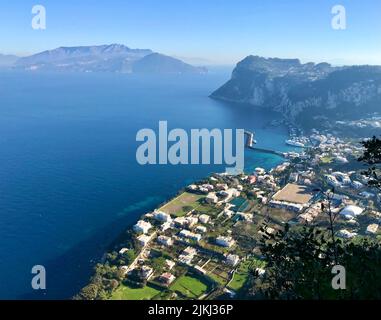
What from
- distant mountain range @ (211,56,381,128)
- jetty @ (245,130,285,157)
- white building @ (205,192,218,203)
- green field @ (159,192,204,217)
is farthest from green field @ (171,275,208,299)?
distant mountain range @ (211,56,381,128)

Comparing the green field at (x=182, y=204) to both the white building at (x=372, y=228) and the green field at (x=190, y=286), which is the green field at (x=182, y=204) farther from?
the white building at (x=372, y=228)

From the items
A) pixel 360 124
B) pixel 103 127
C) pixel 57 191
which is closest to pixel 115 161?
pixel 57 191

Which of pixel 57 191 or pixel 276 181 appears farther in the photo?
pixel 276 181

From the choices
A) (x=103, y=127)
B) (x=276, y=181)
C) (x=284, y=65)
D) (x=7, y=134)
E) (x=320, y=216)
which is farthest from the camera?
(x=284, y=65)

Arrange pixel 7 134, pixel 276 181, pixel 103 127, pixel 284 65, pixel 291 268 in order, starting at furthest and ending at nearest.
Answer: pixel 284 65, pixel 103 127, pixel 7 134, pixel 276 181, pixel 291 268

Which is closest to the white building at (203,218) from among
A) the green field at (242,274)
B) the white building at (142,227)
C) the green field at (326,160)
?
the white building at (142,227)

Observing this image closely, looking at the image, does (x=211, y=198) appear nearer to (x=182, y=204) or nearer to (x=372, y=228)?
(x=182, y=204)

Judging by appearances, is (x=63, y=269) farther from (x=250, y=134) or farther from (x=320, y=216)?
(x=250, y=134)
